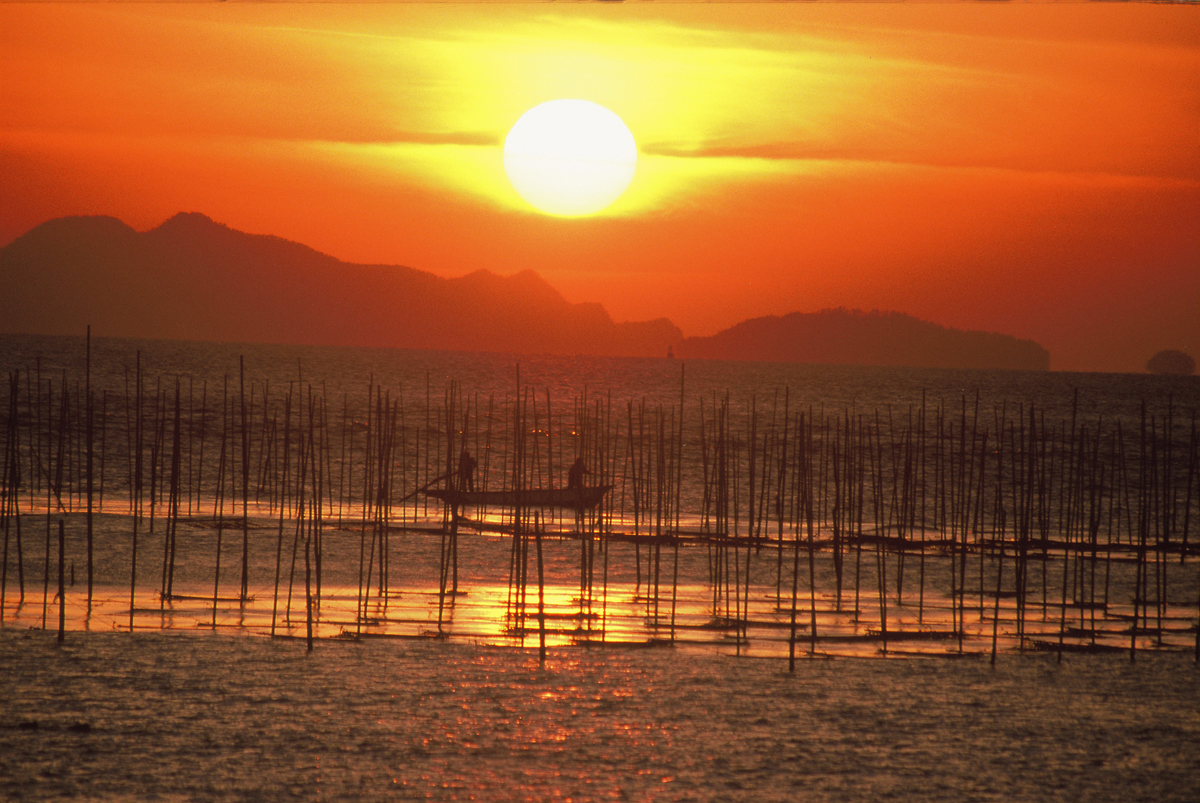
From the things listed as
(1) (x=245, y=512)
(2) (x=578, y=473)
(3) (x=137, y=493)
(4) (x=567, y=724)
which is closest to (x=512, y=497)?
(2) (x=578, y=473)

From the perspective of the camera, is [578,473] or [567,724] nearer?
[567,724]

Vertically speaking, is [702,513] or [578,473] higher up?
[578,473]

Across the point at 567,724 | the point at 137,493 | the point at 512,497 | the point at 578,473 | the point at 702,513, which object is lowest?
the point at 567,724

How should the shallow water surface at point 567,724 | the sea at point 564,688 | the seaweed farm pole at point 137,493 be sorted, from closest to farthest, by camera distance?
the shallow water surface at point 567,724 < the sea at point 564,688 < the seaweed farm pole at point 137,493

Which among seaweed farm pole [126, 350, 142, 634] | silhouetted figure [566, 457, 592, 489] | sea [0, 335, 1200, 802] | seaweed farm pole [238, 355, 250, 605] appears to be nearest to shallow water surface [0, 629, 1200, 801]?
sea [0, 335, 1200, 802]

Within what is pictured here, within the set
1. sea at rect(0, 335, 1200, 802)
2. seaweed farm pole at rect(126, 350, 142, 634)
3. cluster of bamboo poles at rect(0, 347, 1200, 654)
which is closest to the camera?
sea at rect(0, 335, 1200, 802)

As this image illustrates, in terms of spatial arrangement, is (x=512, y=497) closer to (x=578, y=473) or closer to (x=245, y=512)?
(x=578, y=473)

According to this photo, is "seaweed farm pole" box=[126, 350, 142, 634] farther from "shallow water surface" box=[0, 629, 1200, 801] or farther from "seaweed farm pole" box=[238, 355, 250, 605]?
"shallow water surface" box=[0, 629, 1200, 801]

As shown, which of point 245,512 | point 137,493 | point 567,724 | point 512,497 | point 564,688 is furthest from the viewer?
point 512,497

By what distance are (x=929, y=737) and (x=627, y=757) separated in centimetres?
275

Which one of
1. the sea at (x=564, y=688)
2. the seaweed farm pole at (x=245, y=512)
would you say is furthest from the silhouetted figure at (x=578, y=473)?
the seaweed farm pole at (x=245, y=512)

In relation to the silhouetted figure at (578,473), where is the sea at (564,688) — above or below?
below

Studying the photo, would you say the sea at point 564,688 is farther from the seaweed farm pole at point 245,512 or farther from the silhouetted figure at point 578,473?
the silhouetted figure at point 578,473

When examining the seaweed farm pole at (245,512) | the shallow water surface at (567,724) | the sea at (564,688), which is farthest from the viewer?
the seaweed farm pole at (245,512)
